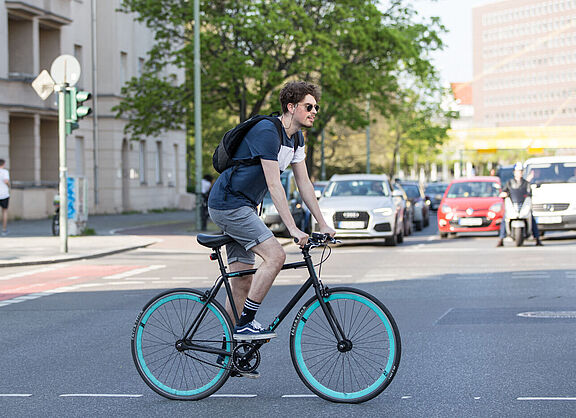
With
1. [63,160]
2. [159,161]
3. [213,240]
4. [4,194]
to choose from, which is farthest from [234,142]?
[159,161]

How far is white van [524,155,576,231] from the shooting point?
24.0 m

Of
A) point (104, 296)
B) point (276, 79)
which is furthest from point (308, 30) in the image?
point (104, 296)

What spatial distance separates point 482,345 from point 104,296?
5.74 meters

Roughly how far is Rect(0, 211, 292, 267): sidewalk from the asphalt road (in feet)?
5.32

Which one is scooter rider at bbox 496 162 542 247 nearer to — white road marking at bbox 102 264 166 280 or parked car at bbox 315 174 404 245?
parked car at bbox 315 174 404 245

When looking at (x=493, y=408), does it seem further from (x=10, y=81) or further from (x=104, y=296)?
(x=10, y=81)

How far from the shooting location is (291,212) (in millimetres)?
28328

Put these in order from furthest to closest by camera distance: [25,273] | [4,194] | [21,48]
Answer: [21,48], [4,194], [25,273]

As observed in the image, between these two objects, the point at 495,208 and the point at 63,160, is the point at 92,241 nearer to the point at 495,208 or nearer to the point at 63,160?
the point at 63,160

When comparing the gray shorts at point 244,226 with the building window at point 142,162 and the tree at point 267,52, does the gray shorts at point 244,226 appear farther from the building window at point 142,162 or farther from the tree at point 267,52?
the building window at point 142,162

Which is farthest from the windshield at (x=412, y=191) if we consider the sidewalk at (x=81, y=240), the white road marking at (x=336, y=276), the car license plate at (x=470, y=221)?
the white road marking at (x=336, y=276)

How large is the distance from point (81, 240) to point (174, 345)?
18.3 metres

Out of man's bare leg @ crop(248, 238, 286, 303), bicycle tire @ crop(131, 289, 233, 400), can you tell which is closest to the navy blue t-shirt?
man's bare leg @ crop(248, 238, 286, 303)

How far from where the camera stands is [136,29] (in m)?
47.1
